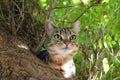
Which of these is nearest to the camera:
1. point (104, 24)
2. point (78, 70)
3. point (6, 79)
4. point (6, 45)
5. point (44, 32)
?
point (6, 79)

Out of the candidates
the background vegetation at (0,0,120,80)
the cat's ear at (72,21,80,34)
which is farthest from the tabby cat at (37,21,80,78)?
the background vegetation at (0,0,120,80)

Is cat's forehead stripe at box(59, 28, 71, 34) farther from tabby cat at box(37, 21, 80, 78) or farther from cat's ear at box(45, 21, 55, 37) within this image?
cat's ear at box(45, 21, 55, 37)

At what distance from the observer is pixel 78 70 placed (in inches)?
203

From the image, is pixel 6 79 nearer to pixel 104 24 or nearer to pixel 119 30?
pixel 104 24

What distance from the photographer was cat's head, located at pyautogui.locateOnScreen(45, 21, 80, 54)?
4578 mm

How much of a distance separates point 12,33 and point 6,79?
3.02 feet

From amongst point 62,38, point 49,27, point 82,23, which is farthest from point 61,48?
point 82,23

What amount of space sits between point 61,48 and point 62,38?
148mm

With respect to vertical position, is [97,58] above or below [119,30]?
below

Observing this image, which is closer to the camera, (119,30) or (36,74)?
(36,74)

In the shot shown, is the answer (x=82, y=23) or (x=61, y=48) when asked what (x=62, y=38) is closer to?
(x=61, y=48)

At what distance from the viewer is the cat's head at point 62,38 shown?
458 cm

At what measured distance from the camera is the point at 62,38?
4.65 metres

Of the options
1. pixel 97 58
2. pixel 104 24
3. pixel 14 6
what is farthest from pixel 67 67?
pixel 14 6
